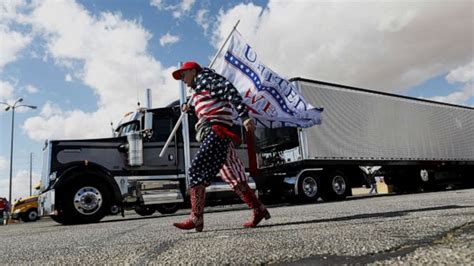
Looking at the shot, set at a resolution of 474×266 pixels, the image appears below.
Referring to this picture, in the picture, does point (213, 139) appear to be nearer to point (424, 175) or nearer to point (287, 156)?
point (287, 156)

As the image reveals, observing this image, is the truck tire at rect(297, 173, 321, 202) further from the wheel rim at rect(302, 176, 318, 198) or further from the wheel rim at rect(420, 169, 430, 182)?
the wheel rim at rect(420, 169, 430, 182)

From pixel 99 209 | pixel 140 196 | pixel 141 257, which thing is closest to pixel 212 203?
pixel 140 196

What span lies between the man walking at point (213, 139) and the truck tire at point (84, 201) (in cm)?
496

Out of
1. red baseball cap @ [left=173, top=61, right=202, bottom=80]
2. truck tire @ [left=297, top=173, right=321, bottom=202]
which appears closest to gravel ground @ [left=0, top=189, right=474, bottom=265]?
red baseball cap @ [left=173, top=61, right=202, bottom=80]

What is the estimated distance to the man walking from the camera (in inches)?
142

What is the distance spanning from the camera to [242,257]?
6.69ft

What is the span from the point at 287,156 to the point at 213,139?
24.5 ft

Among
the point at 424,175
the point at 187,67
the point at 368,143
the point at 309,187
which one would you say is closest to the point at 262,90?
the point at 187,67

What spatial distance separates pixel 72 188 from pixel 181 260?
21.7 ft

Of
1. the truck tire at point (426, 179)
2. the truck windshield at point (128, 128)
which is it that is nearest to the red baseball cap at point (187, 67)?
the truck windshield at point (128, 128)

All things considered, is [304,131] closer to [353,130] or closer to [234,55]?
[353,130]

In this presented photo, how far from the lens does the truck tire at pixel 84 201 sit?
783 centimetres

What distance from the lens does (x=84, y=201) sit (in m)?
7.93

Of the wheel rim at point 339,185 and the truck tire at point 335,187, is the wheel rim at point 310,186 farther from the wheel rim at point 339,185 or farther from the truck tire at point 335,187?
the wheel rim at point 339,185
